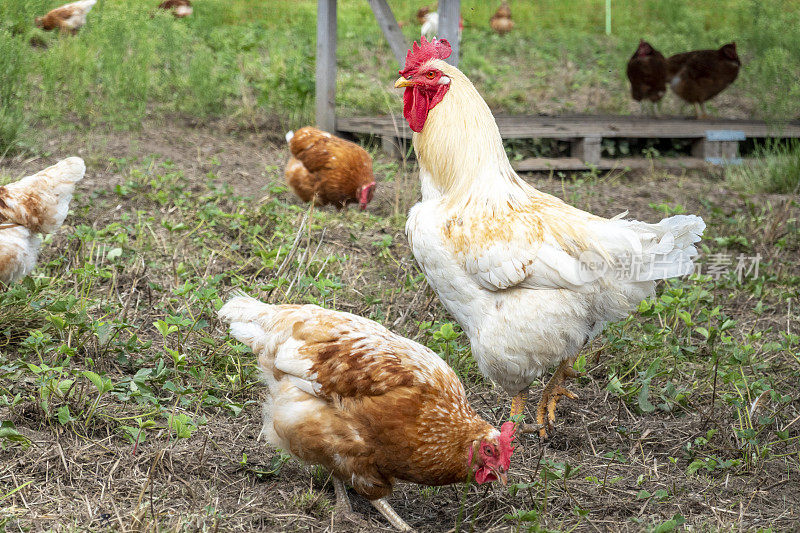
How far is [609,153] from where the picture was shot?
27.2 feet

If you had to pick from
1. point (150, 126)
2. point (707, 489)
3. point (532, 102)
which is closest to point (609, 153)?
point (532, 102)

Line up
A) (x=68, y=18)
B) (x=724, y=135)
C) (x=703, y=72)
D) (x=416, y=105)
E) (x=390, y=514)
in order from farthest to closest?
(x=68, y=18), (x=703, y=72), (x=724, y=135), (x=416, y=105), (x=390, y=514)

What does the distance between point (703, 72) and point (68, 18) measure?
865 centimetres

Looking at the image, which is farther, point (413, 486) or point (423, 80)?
point (423, 80)

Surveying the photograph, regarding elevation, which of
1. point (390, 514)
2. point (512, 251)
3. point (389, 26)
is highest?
point (389, 26)

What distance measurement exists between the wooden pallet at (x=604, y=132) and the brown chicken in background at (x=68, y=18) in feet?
16.2

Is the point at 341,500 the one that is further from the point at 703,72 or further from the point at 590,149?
the point at 703,72

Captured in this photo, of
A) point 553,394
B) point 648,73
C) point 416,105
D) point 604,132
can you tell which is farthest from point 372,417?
point 648,73

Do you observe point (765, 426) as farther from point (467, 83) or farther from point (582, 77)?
point (582, 77)

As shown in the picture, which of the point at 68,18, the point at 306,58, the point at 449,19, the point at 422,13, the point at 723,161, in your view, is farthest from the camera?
the point at 422,13

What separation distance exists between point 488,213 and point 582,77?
348 inches

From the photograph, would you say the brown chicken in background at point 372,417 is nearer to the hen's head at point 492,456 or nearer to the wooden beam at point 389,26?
the hen's head at point 492,456

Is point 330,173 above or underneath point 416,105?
underneath

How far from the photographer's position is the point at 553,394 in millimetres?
3660
